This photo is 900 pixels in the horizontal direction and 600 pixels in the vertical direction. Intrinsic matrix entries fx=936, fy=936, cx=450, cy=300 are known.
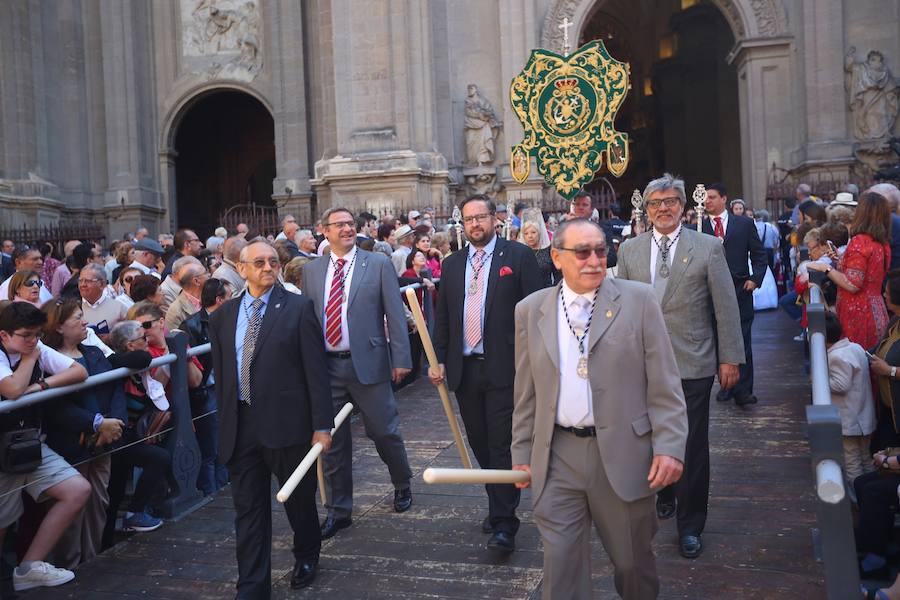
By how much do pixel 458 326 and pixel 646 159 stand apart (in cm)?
3343

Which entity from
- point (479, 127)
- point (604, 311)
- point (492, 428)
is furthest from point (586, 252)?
point (479, 127)

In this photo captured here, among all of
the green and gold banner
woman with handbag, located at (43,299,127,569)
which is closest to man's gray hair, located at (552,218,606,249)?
woman with handbag, located at (43,299,127,569)

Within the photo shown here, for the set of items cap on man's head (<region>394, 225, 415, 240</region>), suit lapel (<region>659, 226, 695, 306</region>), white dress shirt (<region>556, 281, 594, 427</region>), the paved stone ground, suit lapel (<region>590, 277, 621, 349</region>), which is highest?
cap on man's head (<region>394, 225, 415, 240</region>)

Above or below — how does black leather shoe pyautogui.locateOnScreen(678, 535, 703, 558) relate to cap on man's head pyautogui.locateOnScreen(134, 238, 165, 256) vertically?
below

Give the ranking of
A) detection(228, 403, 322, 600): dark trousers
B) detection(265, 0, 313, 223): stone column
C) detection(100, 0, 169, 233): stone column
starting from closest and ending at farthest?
detection(228, 403, 322, 600): dark trousers → detection(265, 0, 313, 223): stone column → detection(100, 0, 169, 233): stone column

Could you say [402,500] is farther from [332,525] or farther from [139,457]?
[139,457]

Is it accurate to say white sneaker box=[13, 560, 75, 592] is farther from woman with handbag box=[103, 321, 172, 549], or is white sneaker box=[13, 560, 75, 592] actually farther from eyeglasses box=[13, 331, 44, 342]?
eyeglasses box=[13, 331, 44, 342]

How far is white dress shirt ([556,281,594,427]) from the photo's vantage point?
388 centimetres

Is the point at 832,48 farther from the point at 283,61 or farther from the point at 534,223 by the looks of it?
the point at 534,223

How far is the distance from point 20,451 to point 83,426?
21.2 inches

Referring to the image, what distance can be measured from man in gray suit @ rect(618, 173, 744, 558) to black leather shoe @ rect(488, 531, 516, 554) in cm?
99

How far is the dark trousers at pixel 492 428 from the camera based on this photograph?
560 centimetres

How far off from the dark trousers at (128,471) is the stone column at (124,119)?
63.7 ft

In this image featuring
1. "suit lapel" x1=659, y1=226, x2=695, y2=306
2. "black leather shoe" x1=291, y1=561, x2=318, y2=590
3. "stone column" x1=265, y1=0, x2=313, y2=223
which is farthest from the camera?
"stone column" x1=265, y1=0, x2=313, y2=223
